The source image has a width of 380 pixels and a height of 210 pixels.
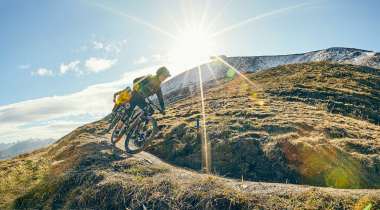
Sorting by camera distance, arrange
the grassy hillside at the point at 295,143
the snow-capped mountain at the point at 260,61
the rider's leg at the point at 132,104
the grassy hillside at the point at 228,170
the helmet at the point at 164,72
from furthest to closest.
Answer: the snow-capped mountain at the point at 260,61
the rider's leg at the point at 132,104
the helmet at the point at 164,72
the grassy hillside at the point at 295,143
the grassy hillside at the point at 228,170

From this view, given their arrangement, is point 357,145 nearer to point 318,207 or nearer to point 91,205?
point 318,207

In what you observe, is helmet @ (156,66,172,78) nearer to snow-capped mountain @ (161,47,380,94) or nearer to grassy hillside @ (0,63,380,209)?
grassy hillside @ (0,63,380,209)

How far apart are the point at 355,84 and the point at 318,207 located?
72.3 ft

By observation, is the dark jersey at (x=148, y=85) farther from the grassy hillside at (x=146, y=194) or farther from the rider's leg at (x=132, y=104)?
the grassy hillside at (x=146, y=194)

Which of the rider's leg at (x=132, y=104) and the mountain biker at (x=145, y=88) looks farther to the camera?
the rider's leg at (x=132, y=104)

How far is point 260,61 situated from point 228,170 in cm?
6311

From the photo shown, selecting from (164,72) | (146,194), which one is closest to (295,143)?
(146,194)

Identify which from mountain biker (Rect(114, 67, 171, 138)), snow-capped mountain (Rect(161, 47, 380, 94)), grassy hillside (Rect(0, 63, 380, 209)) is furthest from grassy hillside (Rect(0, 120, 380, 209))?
snow-capped mountain (Rect(161, 47, 380, 94))

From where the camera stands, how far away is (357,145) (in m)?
7.34

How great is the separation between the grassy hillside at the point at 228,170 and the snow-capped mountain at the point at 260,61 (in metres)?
34.1

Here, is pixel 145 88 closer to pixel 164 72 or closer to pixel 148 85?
pixel 148 85

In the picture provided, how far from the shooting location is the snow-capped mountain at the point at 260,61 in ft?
127

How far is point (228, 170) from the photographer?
24.4 ft

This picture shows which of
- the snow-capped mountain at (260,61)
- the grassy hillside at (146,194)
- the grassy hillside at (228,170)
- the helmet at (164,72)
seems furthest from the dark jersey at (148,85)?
the snow-capped mountain at (260,61)
